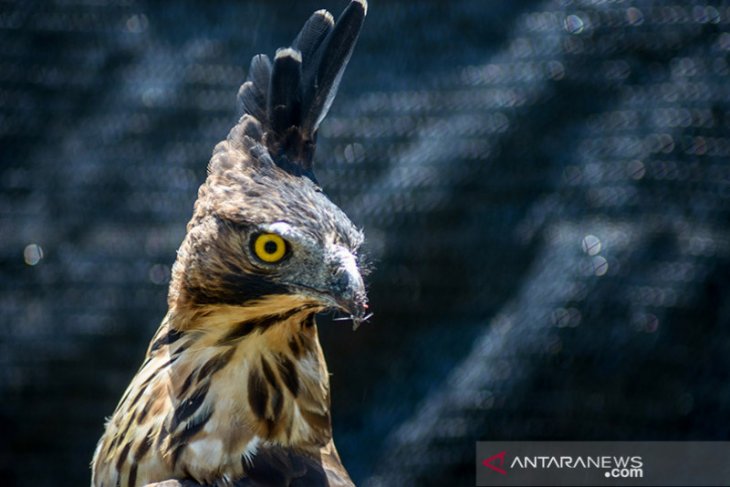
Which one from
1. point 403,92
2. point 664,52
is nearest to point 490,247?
point 403,92

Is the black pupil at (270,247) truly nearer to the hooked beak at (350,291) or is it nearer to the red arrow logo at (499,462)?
the hooked beak at (350,291)

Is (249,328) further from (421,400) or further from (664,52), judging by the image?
(664,52)

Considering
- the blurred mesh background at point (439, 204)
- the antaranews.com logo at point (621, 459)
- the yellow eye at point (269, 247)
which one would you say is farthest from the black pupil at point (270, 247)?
the antaranews.com logo at point (621, 459)

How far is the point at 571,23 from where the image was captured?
3.73m

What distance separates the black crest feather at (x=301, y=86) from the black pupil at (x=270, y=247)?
254 mm

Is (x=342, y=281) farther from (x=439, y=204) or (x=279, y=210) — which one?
(x=439, y=204)

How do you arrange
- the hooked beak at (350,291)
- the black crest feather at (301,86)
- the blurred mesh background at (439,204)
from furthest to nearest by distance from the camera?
1. the blurred mesh background at (439,204)
2. the black crest feather at (301,86)
3. the hooked beak at (350,291)

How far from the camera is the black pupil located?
231cm

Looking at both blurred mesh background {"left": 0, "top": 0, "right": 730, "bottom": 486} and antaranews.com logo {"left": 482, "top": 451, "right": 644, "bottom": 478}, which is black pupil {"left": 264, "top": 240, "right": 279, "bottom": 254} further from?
antaranews.com logo {"left": 482, "top": 451, "right": 644, "bottom": 478}

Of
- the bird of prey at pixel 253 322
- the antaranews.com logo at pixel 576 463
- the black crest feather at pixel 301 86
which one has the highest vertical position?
the black crest feather at pixel 301 86

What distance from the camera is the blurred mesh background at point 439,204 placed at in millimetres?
3725

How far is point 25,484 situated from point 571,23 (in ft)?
8.28

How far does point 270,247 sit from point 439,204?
1524 millimetres

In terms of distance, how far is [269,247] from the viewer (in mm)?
2314
